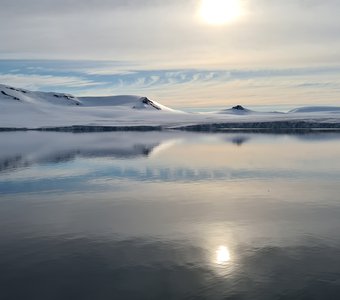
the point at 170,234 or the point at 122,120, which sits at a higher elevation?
the point at 122,120

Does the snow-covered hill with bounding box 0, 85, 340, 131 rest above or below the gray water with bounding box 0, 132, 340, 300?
above

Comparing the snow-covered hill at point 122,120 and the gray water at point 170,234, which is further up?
the snow-covered hill at point 122,120

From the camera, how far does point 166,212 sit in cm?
2077

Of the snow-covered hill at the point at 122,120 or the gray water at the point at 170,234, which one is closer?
the gray water at the point at 170,234

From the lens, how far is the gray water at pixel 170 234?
41.5ft

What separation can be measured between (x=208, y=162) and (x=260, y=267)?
25.1 m

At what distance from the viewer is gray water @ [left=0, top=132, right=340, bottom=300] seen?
1265cm

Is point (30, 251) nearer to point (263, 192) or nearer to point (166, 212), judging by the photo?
point (166, 212)

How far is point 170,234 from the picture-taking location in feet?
56.7

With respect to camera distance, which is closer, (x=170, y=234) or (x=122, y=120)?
(x=170, y=234)

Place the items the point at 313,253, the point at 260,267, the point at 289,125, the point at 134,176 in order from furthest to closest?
the point at 289,125 → the point at 134,176 → the point at 313,253 → the point at 260,267

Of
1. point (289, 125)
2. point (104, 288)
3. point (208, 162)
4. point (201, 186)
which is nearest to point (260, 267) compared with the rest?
→ point (104, 288)

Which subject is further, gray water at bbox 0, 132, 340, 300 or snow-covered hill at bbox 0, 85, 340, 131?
A: snow-covered hill at bbox 0, 85, 340, 131

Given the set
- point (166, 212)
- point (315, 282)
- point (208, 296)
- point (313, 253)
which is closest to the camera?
point (208, 296)
